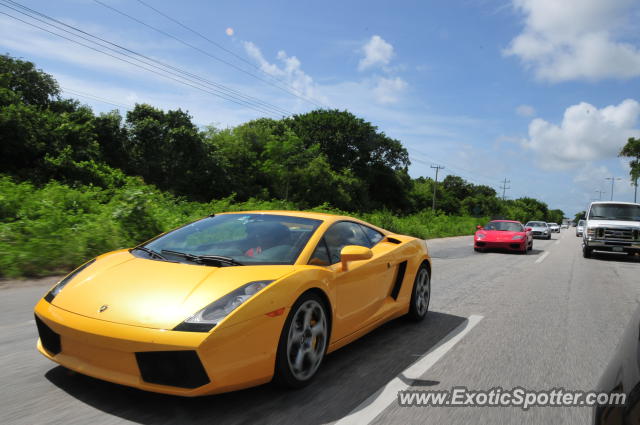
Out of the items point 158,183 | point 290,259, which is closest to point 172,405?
point 290,259

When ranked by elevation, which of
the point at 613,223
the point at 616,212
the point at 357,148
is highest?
the point at 357,148

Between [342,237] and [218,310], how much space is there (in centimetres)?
176

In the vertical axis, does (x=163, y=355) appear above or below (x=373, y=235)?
below

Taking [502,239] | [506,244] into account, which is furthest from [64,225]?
[506,244]

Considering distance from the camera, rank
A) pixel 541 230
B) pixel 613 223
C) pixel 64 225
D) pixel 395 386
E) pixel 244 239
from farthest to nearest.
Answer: pixel 541 230
pixel 613 223
pixel 64 225
pixel 244 239
pixel 395 386

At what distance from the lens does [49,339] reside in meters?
2.94

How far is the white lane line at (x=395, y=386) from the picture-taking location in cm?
286

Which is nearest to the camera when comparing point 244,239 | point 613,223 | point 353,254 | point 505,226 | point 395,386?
point 395,386

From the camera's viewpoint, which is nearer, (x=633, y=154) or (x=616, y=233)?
(x=616, y=233)

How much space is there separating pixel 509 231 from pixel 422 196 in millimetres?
71867

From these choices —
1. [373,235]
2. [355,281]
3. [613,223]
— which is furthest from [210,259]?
[613,223]

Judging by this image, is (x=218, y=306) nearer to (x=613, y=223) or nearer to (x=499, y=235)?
(x=499, y=235)

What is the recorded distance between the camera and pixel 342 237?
4.25m

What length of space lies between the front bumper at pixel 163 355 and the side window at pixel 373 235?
2179 millimetres
